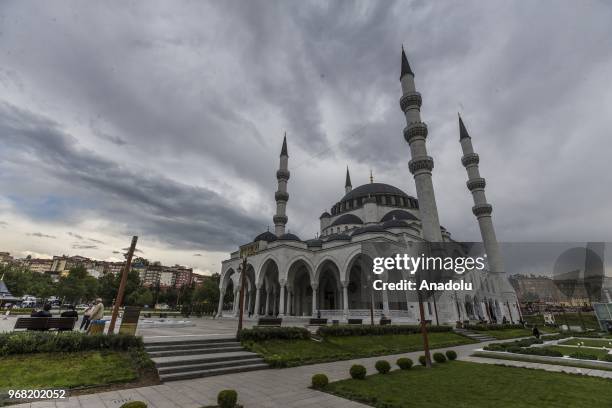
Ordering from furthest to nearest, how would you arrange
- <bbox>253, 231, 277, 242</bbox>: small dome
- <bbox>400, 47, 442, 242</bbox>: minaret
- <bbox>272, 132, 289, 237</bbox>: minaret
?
<bbox>272, 132, 289, 237</bbox>: minaret → <bbox>253, 231, 277, 242</bbox>: small dome → <bbox>400, 47, 442, 242</bbox>: minaret

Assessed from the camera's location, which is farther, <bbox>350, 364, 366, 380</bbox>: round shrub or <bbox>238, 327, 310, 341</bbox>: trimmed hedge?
<bbox>238, 327, 310, 341</bbox>: trimmed hedge

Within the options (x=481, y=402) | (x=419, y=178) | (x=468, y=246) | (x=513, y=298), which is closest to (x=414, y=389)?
(x=481, y=402)

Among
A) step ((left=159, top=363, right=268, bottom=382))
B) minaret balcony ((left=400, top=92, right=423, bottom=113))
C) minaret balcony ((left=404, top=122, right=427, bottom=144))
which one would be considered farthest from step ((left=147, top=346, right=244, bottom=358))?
minaret balcony ((left=400, top=92, right=423, bottom=113))

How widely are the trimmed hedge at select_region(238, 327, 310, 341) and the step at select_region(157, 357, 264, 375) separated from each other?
5.66 feet

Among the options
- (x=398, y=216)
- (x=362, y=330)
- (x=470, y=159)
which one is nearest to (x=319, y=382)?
(x=362, y=330)

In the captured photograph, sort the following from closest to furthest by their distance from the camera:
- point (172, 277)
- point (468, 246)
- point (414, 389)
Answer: point (414, 389), point (468, 246), point (172, 277)

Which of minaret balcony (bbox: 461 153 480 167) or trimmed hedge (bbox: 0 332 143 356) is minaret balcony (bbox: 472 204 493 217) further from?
trimmed hedge (bbox: 0 332 143 356)

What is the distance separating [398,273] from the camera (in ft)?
99.2

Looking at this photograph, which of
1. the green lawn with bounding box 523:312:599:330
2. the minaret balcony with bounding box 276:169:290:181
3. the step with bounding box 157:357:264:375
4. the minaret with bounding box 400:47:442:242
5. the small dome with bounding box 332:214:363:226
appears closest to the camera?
the step with bounding box 157:357:264:375

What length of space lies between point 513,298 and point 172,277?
149 meters

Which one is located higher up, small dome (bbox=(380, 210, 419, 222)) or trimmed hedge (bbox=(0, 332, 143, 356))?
small dome (bbox=(380, 210, 419, 222))

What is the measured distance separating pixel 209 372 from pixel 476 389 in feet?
23.6

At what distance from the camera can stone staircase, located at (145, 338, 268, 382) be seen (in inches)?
310

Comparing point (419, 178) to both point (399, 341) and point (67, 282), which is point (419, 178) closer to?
point (399, 341)
